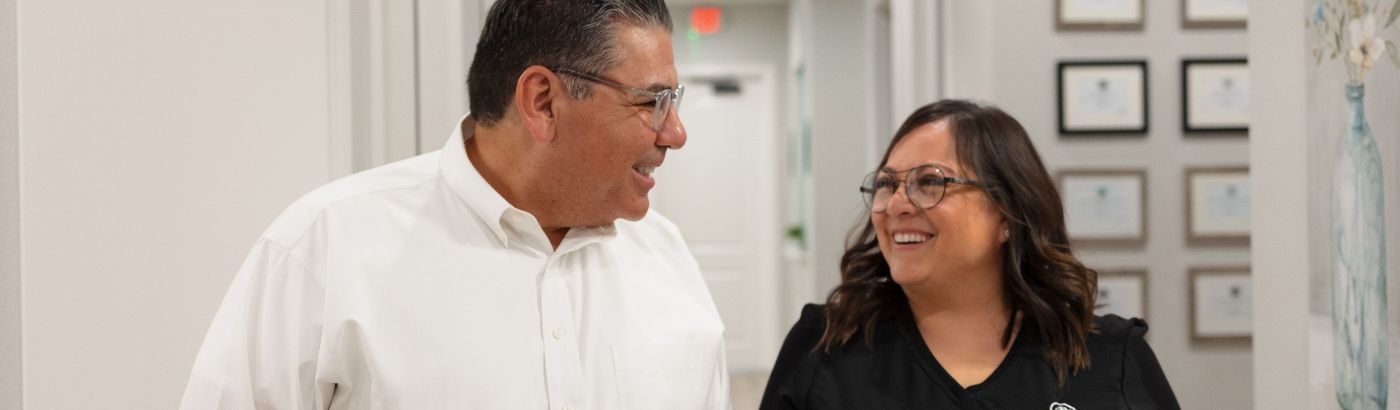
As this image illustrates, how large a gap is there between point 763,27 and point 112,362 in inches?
276

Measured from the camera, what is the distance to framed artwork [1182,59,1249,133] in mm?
3277

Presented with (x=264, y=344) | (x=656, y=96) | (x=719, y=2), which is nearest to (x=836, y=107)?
(x=719, y=2)

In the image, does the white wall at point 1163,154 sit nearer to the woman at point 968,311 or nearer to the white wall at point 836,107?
the woman at point 968,311

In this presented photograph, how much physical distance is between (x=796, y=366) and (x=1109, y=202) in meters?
1.84

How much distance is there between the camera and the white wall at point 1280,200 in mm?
1904

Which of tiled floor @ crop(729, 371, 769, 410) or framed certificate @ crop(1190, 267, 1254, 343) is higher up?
framed certificate @ crop(1190, 267, 1254, 343)

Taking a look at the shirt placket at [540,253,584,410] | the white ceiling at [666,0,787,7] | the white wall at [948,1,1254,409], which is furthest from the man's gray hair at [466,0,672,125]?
the white ceiling at [666,0,787,7]

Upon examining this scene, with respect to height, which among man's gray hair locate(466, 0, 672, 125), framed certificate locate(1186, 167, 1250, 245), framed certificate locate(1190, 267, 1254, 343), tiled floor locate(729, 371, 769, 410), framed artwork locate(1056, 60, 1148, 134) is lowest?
tiled floor locate(729, 371, 769, 410)

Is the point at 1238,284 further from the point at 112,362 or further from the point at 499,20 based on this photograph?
the point at 112,362

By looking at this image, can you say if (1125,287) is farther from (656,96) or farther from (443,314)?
(443,314)

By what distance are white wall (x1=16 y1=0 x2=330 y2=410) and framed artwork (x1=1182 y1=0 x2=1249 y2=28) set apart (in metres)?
2.55

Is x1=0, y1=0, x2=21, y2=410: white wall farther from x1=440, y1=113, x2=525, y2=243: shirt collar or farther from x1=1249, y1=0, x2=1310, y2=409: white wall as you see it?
x1=1249, y1=0, x2=1310, y2=409: white wall

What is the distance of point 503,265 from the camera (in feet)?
4.43

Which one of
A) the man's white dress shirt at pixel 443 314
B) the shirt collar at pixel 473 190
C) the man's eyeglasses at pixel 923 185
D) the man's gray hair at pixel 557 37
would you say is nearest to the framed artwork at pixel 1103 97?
the man's eyeglasses at pixel 923 185
